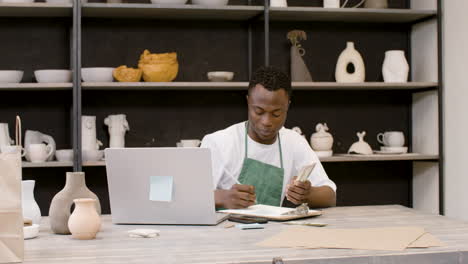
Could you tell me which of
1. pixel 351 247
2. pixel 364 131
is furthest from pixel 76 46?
pixel 351 247

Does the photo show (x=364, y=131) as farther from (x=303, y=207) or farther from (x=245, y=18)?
(x=303, y=207)

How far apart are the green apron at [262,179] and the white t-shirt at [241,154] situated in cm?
3

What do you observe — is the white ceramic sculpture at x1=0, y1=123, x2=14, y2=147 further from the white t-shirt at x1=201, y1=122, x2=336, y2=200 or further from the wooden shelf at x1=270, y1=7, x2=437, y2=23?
the wooden shelf at x1=270, y1=7, x2=437, y2=23

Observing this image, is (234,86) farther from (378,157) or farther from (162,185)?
(162,185)

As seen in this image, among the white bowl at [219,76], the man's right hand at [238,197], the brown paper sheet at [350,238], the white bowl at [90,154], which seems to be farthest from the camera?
the white bowl at [219,76]

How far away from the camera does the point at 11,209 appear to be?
1633 mm

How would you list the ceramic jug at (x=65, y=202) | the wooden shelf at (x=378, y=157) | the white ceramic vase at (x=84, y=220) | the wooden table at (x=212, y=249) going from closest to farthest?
the wooden table at (x=212, y=249), the white ceramic vase at (x=84, y=220), the ceramic jug at (x=65, y=202), the wooden shelf at (x=378, y=157)

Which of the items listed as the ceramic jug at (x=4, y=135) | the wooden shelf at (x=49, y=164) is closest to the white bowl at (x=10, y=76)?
the ceramic jug at (x=4, y=135)

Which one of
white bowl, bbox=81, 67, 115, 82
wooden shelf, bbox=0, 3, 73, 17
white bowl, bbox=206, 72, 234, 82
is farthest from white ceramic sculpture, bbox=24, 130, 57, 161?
white bowl, bbox=206, 72, 234, 82

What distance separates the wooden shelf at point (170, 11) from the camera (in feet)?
11.8

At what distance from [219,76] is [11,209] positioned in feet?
7.30

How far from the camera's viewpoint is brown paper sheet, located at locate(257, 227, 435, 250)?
1725 millimetres

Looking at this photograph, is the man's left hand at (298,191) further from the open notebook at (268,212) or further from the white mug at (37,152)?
the white mug at (37,152)

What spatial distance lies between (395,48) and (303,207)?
234 centimetres
